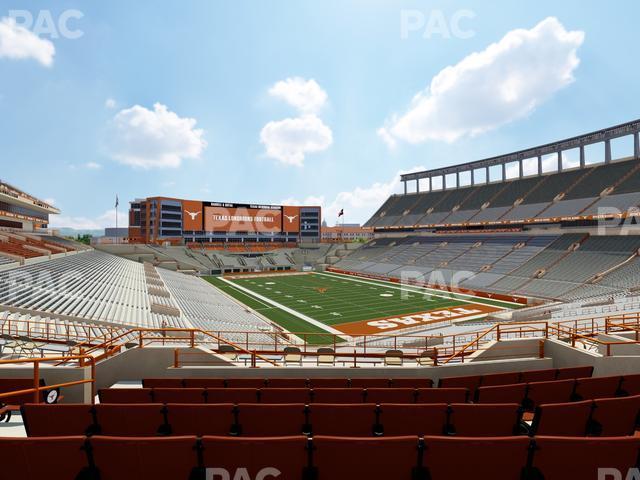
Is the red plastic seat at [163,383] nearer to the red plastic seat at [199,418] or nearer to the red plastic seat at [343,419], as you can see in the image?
the red plastic seat at [199,418]

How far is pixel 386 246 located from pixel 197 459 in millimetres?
66279

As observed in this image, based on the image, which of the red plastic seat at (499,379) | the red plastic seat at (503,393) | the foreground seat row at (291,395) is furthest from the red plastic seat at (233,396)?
the red plastic seat at (499,379)

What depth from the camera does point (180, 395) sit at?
220 inches

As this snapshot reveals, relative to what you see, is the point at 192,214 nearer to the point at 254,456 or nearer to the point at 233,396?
the point at 233,396

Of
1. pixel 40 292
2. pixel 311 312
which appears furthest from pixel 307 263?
pixel 40 292

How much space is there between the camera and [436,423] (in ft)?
14.4

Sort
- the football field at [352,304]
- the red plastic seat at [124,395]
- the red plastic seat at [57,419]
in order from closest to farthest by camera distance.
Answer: the red plastic seat at [57,419] < the red plastic seat at [124,395] < the football field at [352,304]

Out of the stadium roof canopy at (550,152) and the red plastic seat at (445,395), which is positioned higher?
the stadium roof canopy at (550,152)

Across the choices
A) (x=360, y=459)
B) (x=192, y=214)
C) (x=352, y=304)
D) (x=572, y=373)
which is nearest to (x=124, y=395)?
(x=360, y=459)

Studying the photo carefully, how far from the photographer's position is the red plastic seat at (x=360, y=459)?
322cm

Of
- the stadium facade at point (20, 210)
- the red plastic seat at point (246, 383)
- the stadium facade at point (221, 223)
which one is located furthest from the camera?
the stadium facade at point (221, 223)

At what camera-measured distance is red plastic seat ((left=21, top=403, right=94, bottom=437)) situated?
4066 millimetres

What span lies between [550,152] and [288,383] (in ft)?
212

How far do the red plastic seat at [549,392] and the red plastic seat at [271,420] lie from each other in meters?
4.22
